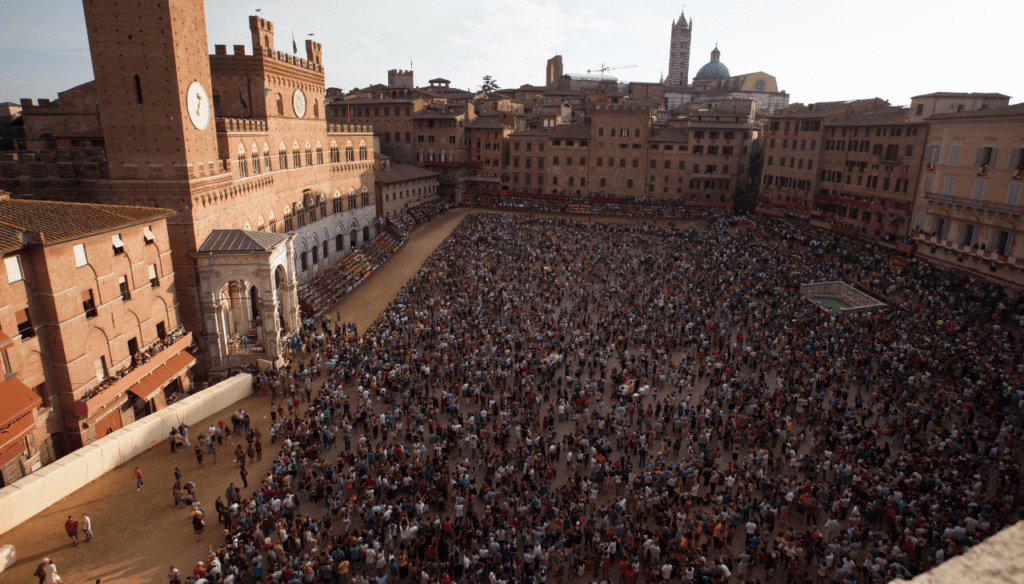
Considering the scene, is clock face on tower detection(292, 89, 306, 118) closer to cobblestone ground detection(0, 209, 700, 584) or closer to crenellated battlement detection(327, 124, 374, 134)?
crenellated battlement detection(327, 124, 374, 134)

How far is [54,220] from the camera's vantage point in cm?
2128

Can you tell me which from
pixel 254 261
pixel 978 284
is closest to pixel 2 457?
pixel 254 261

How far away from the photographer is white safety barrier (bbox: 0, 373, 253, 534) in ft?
58.4

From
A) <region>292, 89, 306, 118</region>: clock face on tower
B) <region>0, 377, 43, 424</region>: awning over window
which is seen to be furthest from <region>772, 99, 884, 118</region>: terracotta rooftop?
<region>0, 377, 43, 424</region>: awning over window

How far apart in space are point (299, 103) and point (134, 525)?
33.4 metres

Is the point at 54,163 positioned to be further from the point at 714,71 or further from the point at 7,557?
the point at 714,71

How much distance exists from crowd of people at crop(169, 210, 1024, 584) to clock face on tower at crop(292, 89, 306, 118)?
16.1 meters

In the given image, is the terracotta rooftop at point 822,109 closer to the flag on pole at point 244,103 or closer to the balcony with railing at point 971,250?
the balcony with railing at point 971,250

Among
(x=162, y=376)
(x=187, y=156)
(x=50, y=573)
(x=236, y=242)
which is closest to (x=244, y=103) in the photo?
(x=187, y=156)

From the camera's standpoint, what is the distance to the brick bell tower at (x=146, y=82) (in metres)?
26.7

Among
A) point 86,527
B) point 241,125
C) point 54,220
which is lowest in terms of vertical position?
point 86,527

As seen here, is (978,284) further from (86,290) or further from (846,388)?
(86,290)

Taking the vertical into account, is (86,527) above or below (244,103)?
below

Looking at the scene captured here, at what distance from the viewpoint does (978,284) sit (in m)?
39.5
